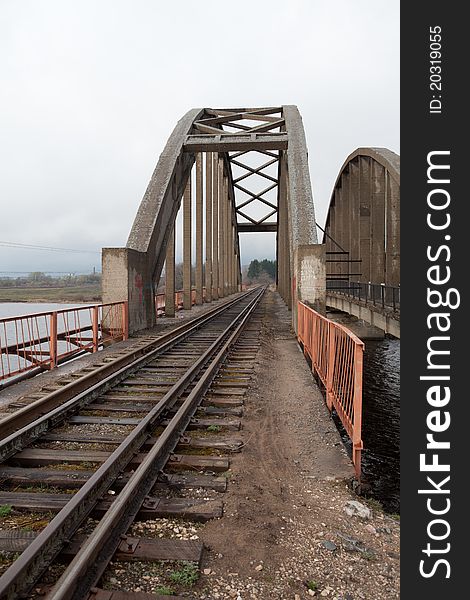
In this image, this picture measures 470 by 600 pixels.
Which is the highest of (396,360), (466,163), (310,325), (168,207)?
(168,207)

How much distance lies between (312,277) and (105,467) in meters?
9.69

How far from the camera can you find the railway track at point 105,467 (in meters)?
2.70

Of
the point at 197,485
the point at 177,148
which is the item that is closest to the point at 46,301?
the point at 177,148

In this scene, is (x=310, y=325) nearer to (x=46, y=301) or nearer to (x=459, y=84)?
(x=459, y=84)

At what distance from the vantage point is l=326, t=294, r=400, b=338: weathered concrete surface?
11.5 metres

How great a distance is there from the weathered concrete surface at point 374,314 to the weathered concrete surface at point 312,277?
66.4 inches

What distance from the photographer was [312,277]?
41.6 feet

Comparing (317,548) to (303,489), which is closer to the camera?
(317,548)

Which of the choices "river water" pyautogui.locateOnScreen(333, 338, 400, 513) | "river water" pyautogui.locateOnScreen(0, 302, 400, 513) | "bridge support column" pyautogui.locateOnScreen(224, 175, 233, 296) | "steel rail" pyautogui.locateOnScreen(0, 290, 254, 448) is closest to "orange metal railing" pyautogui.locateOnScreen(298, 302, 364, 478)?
"river water" pyautogui.locateOnScreen(333, 338, 400, 513)

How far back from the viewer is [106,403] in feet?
20.9

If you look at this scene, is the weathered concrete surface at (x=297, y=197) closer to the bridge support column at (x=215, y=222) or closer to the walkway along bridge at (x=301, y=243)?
the walkway along bridge at (x=301, y=243)

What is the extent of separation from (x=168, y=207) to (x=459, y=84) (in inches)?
564

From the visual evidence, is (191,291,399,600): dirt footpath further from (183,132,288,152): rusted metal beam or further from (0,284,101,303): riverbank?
(0,284,101,303): riverbank

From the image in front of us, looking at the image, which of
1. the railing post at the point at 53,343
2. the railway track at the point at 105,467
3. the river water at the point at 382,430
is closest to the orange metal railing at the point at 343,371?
the river water at the point at 382,430
